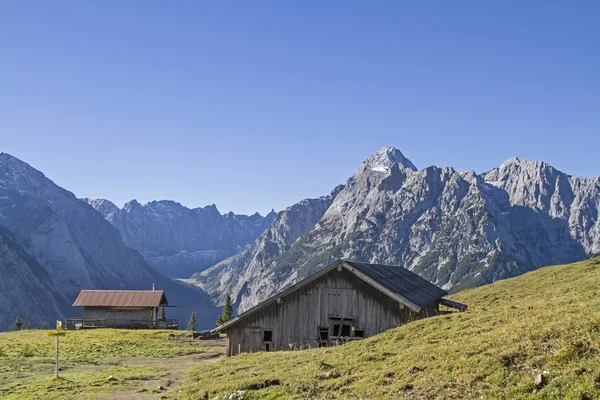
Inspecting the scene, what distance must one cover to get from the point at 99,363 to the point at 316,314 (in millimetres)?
18187

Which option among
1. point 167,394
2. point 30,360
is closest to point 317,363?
point 167,394

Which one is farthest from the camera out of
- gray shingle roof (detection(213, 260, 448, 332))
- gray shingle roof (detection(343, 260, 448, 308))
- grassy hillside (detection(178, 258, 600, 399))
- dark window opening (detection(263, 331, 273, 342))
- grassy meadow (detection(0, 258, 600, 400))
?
dark window opening (detection(263, 331, 273, 342))

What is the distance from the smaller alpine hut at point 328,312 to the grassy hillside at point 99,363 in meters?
5.60

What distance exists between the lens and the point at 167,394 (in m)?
25.3

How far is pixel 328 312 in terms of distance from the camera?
39.3 meters

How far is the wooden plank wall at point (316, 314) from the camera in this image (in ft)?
125

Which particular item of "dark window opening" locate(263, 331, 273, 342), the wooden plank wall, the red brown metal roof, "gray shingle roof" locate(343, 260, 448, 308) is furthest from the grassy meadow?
the red brown metal roof

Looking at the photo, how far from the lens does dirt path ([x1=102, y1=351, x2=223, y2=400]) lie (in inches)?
1036

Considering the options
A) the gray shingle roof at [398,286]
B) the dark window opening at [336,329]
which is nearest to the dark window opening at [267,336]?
the dark window opening at [336,329]

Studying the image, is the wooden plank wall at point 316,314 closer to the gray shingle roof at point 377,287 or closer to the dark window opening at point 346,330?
the gray shingle roof at point 377,287

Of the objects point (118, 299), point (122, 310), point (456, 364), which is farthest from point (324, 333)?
point (118, 299)

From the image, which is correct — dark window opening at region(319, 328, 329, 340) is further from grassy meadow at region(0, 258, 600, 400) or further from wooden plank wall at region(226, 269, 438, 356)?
grassy meadow at region(0, 258, 600, 400)

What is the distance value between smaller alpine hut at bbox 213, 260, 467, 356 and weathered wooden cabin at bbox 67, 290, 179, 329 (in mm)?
56576

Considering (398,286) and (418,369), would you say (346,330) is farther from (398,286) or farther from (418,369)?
(418,369)
